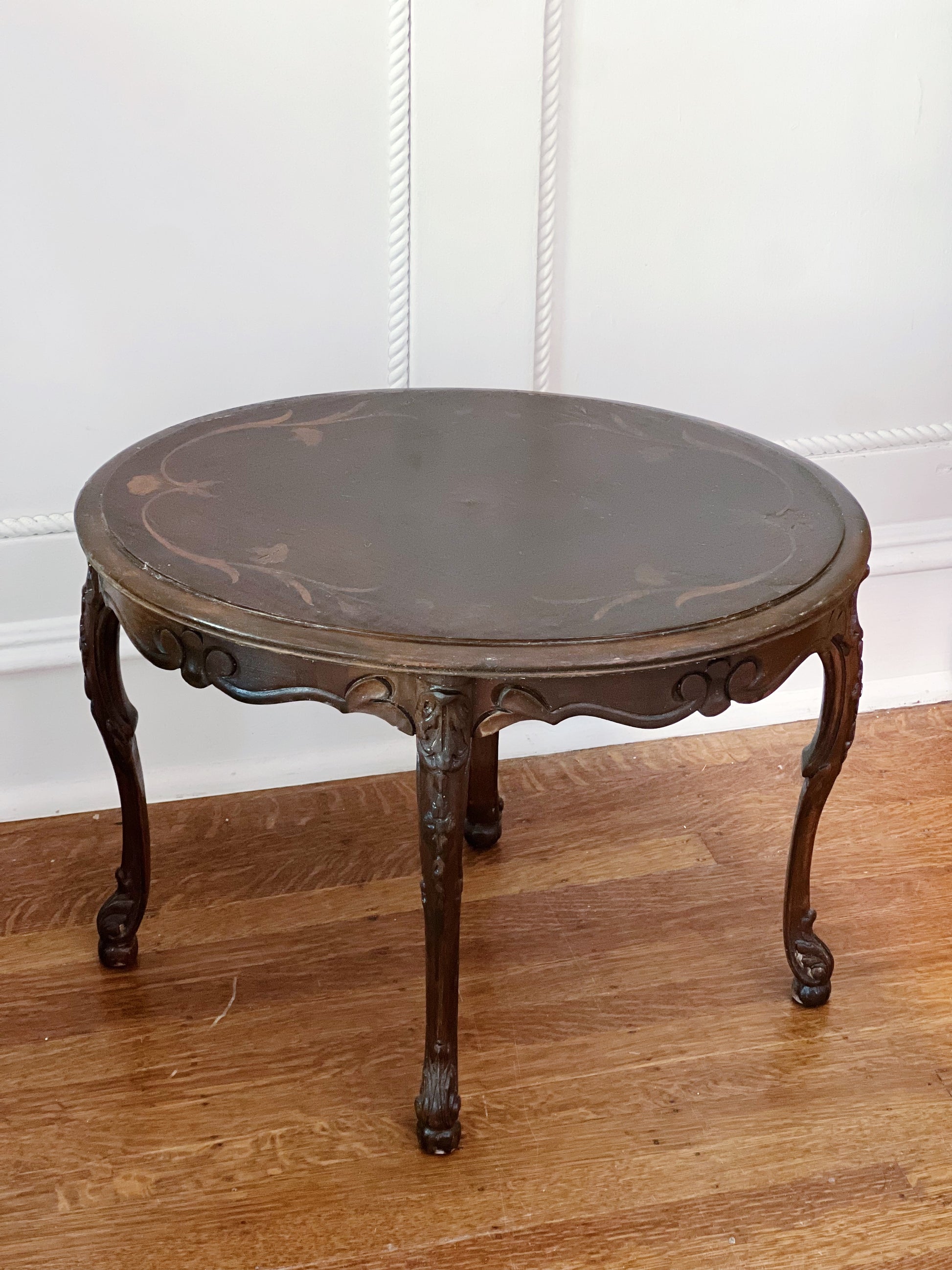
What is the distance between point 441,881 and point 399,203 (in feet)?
3.46

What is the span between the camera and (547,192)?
194cm

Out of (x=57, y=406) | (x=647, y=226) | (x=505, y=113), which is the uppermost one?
(x=505, y=113)

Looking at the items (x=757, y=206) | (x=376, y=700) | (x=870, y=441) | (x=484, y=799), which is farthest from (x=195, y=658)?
(x=870, y=441)

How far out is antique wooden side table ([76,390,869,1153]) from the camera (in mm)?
1220

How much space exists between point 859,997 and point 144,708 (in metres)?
1.18

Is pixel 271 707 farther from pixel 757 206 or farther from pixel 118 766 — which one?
pixel 757 206

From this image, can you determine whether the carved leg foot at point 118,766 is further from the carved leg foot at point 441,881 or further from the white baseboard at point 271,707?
the carved leg foot at point 441,881

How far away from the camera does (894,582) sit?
2422mm

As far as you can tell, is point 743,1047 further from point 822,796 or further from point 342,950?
point 342,950

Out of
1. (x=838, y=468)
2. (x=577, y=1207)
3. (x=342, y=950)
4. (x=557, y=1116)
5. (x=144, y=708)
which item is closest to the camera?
(x=577, y=1207)

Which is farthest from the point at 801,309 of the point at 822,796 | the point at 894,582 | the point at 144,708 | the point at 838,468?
the point at 144,708

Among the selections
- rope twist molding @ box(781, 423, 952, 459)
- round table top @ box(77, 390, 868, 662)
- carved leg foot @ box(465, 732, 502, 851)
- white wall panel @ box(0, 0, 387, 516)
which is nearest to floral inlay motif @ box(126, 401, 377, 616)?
round table top @ box(77, 390, 868, 662)

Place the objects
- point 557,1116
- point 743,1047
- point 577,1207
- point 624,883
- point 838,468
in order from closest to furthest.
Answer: point 577,1207
point 557,1116
point 743,1047
point 624,883
point 838,468

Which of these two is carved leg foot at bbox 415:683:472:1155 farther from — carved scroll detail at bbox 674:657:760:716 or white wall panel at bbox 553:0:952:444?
white wall panel at bbox 553:0:952:444
